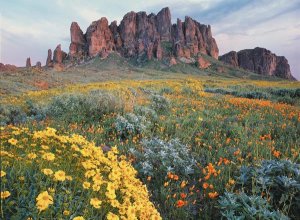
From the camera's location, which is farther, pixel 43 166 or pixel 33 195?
pixel 43 166

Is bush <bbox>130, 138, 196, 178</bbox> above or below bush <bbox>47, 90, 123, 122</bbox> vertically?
below

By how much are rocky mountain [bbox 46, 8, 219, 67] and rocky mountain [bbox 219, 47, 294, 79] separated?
1370 cm

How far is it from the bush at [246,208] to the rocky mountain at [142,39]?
14089 cm

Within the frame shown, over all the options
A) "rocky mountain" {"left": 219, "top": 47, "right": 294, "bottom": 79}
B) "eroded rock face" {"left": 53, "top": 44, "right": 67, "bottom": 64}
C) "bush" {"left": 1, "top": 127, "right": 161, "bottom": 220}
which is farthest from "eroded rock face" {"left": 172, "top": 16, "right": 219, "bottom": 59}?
"bush" {"left": 1, "top": 127, "right": 161, "bottom": 220}

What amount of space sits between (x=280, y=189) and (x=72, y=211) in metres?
2.98

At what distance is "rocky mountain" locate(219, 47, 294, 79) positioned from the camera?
189 meters

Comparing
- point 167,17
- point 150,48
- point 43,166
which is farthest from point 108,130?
point 167,17

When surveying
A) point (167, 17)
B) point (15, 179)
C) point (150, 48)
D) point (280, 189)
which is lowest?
point (280, 189)

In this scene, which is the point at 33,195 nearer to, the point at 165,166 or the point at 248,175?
the point at 165,166

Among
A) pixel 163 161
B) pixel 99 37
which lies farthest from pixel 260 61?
pixel 163 161

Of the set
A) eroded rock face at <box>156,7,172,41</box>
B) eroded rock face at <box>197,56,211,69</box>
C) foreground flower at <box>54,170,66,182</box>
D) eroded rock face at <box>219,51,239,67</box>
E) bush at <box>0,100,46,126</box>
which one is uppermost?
eroded rock face at <box>156,7,172,41</box>

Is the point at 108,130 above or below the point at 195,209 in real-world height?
above

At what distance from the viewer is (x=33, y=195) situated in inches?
108

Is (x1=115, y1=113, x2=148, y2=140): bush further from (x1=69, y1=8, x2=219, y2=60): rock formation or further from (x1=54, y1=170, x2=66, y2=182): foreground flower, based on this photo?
Answer: (x1=69, y1=8, x2=219, y2=60): rock formation
